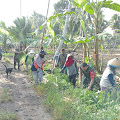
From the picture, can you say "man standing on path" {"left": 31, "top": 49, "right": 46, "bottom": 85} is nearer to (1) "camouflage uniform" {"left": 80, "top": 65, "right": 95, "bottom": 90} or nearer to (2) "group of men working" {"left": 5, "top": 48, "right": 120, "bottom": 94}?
(2) "group of men working" {"left": 5, "top": 48, "right": 120, "bottom": 94}

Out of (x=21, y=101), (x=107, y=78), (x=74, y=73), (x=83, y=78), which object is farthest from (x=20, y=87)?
(x=107, y=78)

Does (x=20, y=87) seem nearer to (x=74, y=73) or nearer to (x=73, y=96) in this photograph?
(x=74, y=73)

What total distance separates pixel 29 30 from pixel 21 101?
11.8 m

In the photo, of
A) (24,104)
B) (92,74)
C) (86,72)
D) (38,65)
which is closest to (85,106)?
(92,74)

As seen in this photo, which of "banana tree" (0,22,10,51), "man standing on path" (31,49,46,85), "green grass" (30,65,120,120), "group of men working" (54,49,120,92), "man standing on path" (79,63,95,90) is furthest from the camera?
"banana tree" (0,22,10,51)

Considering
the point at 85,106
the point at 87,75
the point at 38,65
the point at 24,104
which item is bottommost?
the point at 24,104

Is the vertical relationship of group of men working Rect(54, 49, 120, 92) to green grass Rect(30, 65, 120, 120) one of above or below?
above

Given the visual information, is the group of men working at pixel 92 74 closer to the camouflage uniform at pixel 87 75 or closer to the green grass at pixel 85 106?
the camouflage uniform at pixel 87 75

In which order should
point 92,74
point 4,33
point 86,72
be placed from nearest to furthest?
point 92,74, point 86,72, point 4,33

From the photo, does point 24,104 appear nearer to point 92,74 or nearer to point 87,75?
point 87,75

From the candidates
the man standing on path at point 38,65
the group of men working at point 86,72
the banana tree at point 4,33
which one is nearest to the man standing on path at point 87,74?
the group of men working at point 86,72

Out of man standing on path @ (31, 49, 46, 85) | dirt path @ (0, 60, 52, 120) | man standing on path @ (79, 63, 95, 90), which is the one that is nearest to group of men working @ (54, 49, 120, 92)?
man standing on path @ (79, 63, 95, 90)

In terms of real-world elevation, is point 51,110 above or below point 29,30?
below

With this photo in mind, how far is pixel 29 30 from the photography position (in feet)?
51.3
